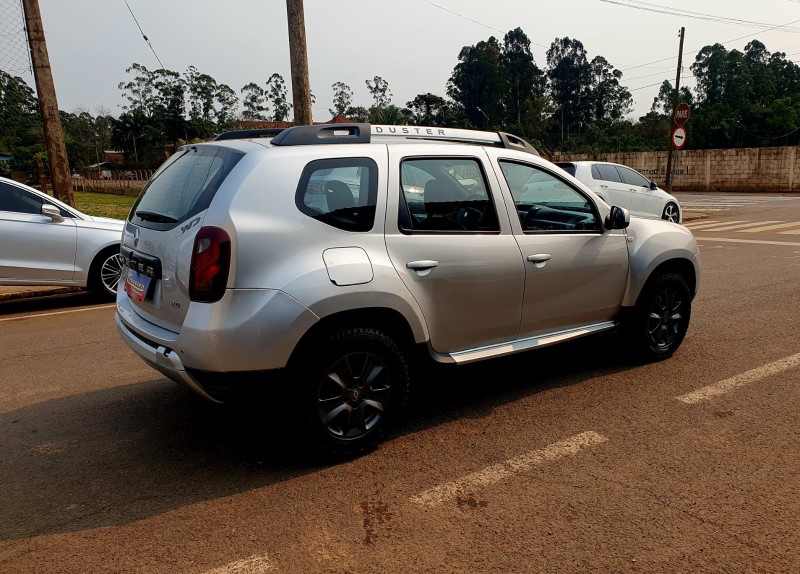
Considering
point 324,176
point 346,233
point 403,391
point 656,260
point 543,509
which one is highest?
point 324,176

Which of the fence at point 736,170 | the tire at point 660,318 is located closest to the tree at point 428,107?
the fence at point 736,170

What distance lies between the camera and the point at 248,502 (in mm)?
2930

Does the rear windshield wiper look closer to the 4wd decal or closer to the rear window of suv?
the rear window of suv

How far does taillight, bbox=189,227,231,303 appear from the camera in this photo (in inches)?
116

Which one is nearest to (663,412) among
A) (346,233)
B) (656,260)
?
(656,260)

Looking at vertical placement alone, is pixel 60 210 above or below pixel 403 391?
above

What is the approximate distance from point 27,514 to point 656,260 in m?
4.26

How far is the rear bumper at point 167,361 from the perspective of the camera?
10.0 ft

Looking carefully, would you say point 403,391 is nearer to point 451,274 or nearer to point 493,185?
point 451,274

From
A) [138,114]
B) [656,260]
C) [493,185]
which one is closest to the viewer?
[493,185]

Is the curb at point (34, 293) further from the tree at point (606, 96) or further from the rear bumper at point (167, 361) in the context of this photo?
the tree at point (606, 96)

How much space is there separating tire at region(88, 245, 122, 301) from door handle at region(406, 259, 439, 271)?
5.81m

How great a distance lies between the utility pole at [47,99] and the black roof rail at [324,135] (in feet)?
31.1

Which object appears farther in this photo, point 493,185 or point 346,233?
point 493,185
